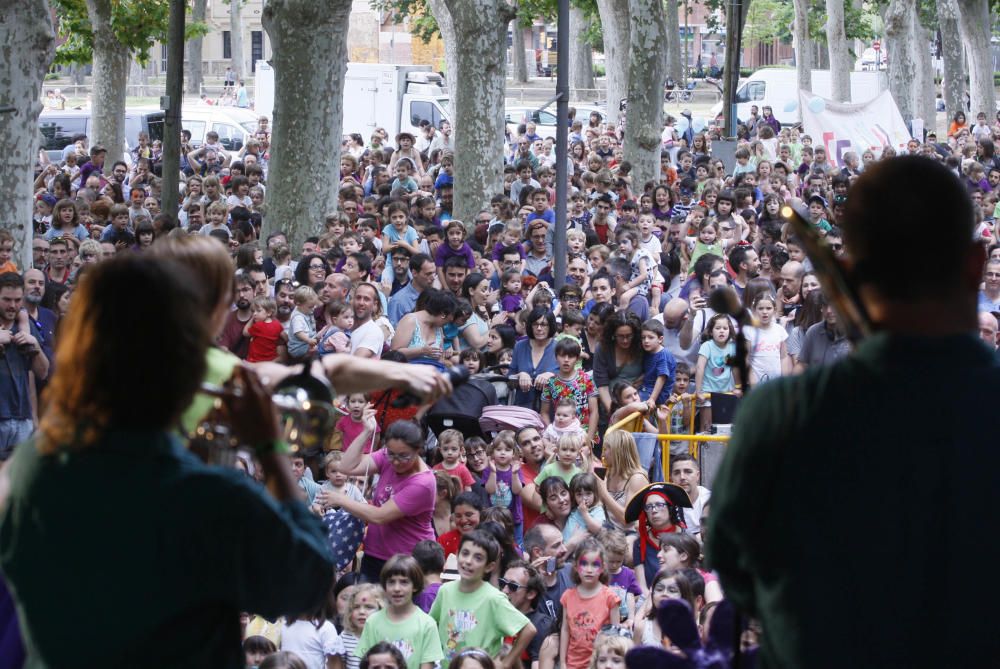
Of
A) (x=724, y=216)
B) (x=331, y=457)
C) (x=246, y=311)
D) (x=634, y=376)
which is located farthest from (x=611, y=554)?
(x=724, y=216)

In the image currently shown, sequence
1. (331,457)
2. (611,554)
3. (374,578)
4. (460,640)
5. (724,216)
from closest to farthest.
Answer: (460,640)
(611,554)
(374,578)
(331,457)
(724,216)

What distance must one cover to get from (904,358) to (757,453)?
0.88 feet

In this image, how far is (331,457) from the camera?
361 inches

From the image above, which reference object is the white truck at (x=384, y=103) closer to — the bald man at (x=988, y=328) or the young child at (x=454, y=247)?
Answer: the young child at (x=454, y=247)

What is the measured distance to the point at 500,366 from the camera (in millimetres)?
11227

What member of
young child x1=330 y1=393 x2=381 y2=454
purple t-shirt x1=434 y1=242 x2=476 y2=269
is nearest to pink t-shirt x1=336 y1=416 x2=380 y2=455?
young child x1=330 y1=393 x2=381 y2=454

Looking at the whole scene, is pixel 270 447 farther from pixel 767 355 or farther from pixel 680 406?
pixel 767 355

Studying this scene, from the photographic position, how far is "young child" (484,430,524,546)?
9.45 m

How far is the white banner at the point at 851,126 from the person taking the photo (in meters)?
25.6

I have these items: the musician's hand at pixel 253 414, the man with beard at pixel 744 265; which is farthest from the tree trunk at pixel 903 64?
the musician's hand at pixel 253 414

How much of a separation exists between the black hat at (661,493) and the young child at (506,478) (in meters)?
0.90

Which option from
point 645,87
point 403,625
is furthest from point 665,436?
point 645,87

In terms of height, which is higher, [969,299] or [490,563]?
[969,299]

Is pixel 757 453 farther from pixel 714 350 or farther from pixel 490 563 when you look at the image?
pixel 714 350
